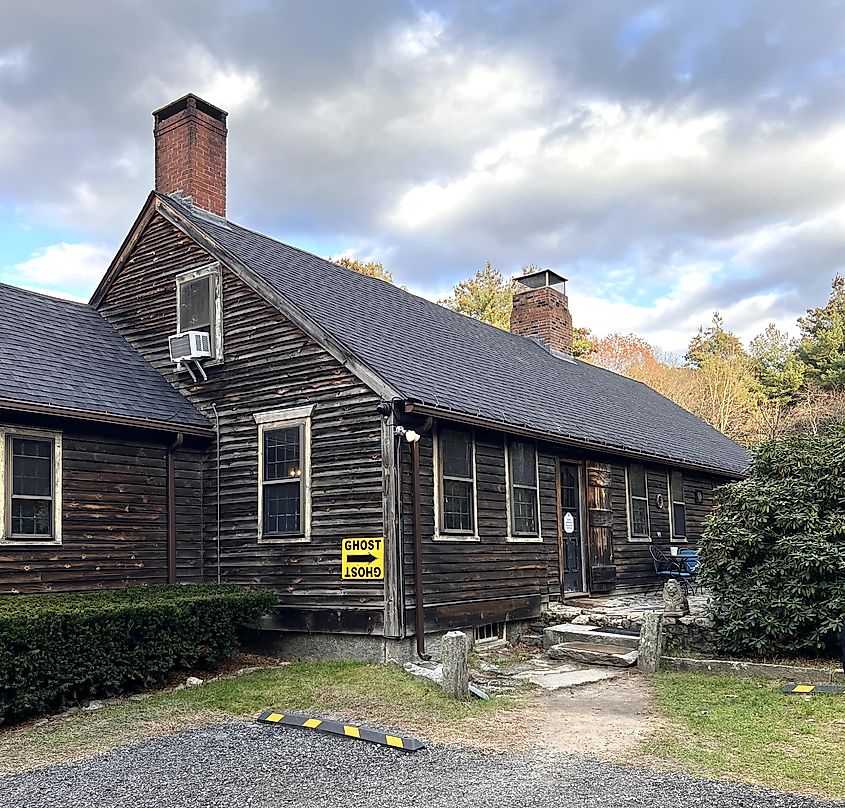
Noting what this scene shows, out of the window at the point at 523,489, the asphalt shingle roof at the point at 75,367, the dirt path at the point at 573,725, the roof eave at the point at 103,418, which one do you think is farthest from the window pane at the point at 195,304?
the dirt path at the point at 573,725

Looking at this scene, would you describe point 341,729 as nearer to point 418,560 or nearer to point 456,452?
point 418,560

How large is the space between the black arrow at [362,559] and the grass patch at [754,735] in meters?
3.68

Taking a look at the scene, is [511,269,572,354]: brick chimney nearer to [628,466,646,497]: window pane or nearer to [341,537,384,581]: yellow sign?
[628,466,646,497]: window pane

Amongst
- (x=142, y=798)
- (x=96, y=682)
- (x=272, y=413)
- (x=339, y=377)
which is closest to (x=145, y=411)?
(x=272, y=413)

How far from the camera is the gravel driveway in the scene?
21.2ft

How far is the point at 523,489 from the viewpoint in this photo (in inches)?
563

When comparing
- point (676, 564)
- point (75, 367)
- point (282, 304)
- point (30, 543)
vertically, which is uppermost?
point (282, 304)

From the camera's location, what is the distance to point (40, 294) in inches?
577

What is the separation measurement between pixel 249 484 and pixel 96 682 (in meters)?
3.95

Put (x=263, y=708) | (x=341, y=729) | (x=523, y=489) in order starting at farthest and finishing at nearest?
(x=523, y=489) → (x=263, y=708) → (x=341, y=729)

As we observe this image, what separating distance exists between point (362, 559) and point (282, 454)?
2.06m

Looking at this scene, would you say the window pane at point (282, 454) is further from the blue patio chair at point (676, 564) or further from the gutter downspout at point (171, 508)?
the blue patio chair at point (676, 564)

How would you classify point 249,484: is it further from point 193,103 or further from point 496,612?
point 193,103

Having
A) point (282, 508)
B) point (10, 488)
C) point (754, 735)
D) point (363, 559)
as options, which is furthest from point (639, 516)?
point (10, 488)
